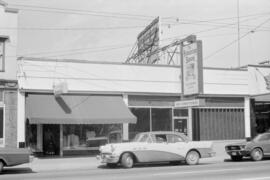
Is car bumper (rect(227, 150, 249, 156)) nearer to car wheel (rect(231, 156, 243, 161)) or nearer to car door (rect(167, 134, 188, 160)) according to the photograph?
car wheel (rect(231, 156, 243, 161))

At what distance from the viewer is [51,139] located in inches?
993

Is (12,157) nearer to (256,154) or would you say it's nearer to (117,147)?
(117,147)

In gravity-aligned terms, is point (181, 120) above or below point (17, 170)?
Result: above

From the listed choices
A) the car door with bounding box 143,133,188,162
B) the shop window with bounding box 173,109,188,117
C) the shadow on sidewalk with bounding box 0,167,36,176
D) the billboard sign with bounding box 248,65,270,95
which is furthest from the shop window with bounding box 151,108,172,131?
the shadow on sidewalk with bounding box 0,167,36,176

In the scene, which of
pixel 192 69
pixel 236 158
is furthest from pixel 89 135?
pixel 236 158

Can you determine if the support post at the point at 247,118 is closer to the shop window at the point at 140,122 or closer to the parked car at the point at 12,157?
the shop window at the point at 140,122

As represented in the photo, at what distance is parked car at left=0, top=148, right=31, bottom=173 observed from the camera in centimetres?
1706

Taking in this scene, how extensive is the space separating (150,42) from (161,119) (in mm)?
9459

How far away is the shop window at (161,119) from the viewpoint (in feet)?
87.6

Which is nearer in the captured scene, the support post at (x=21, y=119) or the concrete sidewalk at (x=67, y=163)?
the concrete sidewalk at (x=67, y=163)

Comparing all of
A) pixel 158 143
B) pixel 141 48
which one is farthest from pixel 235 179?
pixel 141 48

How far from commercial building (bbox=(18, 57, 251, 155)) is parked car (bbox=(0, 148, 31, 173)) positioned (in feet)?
15.4

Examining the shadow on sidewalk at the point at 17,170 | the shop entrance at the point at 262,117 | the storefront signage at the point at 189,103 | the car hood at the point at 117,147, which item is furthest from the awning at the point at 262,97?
the shadow on sidewalk at the point at 17,170

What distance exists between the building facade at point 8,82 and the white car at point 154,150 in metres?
5.90
